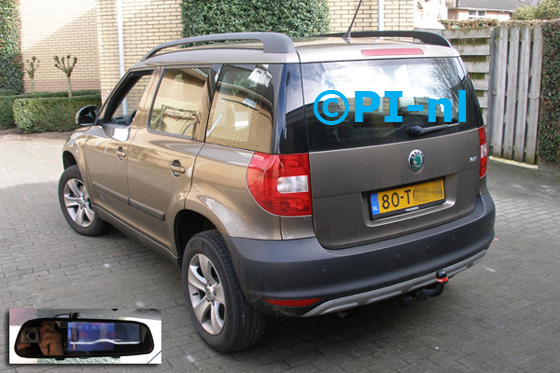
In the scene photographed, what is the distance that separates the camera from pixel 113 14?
1216cm

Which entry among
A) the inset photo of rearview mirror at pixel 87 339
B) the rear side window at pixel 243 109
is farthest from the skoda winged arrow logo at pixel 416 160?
the inset photo of rearview mirror at pixel 87 339

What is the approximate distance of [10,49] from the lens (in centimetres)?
1919

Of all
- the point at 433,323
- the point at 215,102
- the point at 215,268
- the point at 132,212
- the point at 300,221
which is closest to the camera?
the point at 300,221

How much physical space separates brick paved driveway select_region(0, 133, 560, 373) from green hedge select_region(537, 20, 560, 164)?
172cm

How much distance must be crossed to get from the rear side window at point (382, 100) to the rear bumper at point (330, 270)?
568 millimetres

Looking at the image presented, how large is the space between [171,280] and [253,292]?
1807 mm

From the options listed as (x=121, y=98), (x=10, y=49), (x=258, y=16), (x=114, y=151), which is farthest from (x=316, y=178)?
(x=10, y=49)

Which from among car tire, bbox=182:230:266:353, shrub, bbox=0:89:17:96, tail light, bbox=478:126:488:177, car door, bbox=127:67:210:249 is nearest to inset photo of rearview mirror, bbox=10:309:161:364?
car tire, bbox=182:230:266:353

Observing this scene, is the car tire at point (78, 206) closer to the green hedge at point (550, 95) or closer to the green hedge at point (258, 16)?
the green hedge at point (258, 16)

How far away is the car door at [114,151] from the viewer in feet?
14.8

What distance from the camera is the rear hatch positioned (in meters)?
3.02

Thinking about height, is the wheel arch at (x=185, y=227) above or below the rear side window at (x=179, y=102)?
below

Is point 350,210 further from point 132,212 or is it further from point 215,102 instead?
point 132,212

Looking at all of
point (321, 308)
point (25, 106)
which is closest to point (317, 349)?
point (321, 308)
